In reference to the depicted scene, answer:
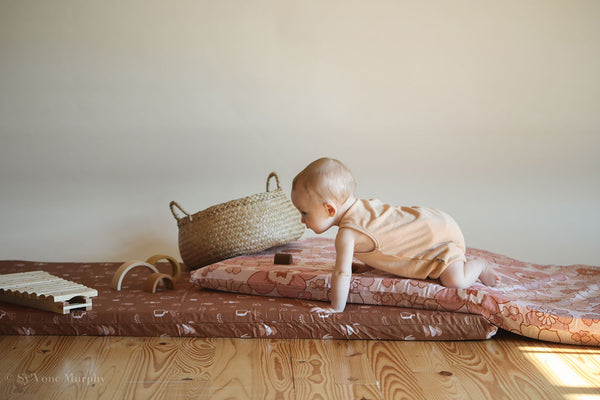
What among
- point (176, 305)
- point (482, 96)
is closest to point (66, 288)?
point (176, 305)

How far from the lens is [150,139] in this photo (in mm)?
3729

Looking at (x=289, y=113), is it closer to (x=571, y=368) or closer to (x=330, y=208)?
(x=330, y=208)

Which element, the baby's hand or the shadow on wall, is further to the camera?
the shadow on wall

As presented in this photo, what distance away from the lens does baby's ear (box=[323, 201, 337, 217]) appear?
7.11 feet

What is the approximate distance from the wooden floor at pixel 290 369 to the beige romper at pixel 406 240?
30 centimetres

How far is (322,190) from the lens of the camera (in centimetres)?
214

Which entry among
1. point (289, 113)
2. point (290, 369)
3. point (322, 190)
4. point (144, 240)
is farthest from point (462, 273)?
point (144, 240)

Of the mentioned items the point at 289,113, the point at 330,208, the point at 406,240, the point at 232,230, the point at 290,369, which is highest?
the point at 289,113

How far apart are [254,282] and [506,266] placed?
1.24 metres

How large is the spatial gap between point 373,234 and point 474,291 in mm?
406

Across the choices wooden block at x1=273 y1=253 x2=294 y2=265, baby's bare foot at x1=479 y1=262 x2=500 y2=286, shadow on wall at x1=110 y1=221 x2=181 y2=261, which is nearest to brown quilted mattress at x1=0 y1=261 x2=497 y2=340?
baby's bare foot at x1=479 y1=262 x2=500 y2=286

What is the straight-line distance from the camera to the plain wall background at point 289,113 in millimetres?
3678

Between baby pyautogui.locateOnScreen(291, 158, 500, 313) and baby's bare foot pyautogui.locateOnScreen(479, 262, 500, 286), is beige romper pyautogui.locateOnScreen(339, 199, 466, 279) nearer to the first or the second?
baby pyautogui.locateOnScreen(291, 158, 500, 313)

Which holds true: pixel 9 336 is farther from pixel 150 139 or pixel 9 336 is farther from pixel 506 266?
pixel 506 266
